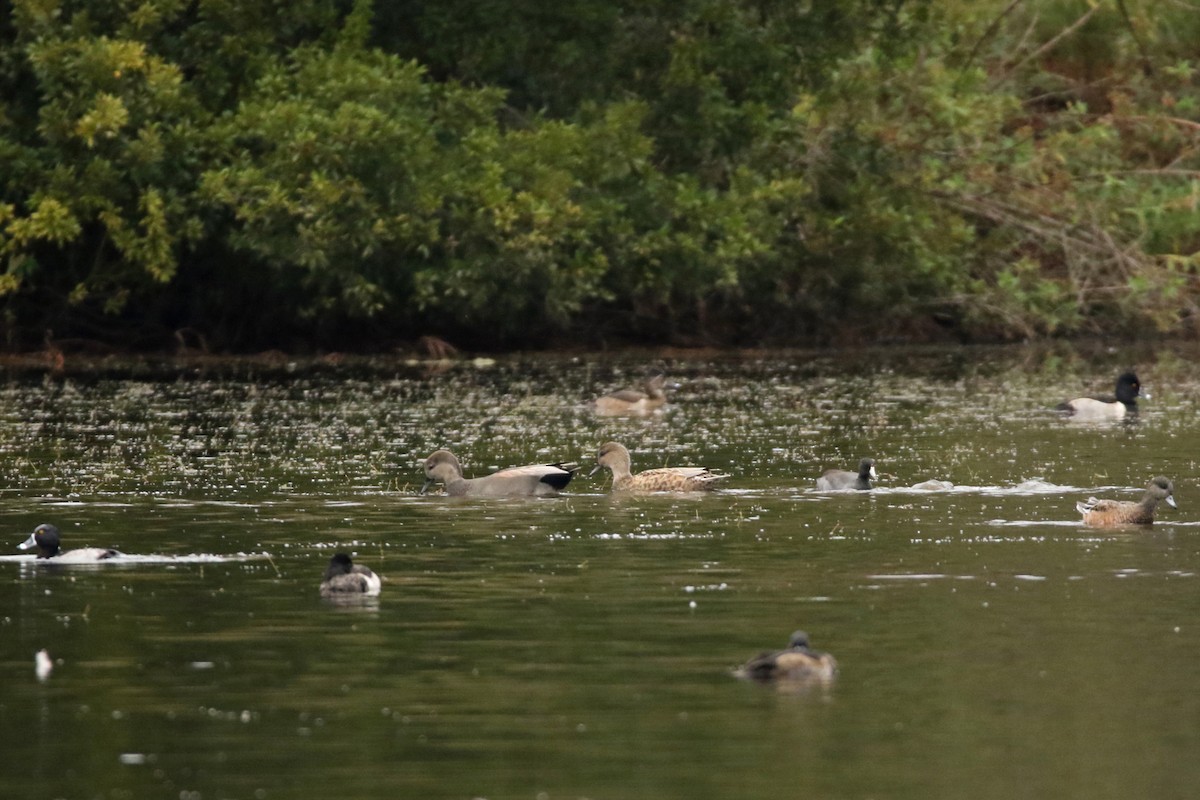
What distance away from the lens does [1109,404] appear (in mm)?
29781

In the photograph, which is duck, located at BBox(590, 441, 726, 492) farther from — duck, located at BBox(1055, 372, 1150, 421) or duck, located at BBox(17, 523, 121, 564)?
duck, located at BBox(1055, 372, 1150, 421)

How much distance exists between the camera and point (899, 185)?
44.5 m

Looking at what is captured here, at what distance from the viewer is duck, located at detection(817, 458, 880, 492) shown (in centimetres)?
1991

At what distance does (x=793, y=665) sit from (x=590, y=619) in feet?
7.43

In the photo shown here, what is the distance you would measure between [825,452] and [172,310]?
863 inches

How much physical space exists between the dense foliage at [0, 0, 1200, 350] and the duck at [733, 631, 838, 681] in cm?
2650

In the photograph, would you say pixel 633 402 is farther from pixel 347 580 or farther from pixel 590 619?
pixel 590 619

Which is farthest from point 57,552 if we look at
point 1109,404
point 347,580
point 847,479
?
point 1109,404

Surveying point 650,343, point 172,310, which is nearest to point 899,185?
point 650,343

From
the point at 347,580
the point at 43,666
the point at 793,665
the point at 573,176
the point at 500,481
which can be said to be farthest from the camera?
the point at 573,176

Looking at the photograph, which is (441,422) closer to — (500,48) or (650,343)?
(500,48)

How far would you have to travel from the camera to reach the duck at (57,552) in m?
15.2

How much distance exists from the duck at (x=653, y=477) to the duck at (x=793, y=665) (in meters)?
8.90

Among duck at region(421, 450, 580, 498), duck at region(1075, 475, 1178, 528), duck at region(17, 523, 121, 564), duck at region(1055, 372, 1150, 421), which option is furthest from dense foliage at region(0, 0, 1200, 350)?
duck at region(17, 523, 121, 564)
